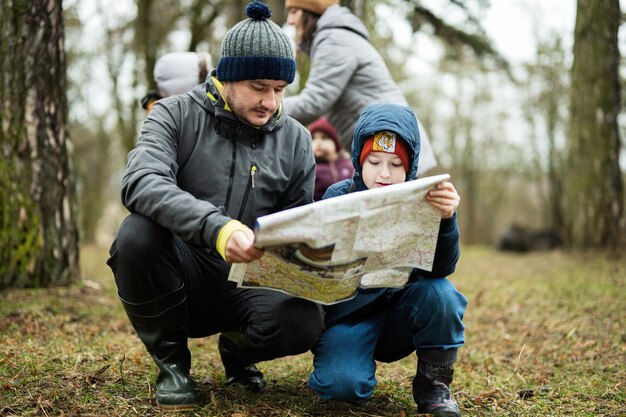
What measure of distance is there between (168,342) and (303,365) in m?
1.03

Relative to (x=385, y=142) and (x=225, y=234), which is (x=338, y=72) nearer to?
(x=385, y=142)

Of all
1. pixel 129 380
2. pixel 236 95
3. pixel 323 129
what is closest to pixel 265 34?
pixel 236 95

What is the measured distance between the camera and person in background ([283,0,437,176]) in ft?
11.8

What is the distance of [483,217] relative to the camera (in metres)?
20.1

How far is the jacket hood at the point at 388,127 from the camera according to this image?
2.41 meters

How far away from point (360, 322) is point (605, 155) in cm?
573

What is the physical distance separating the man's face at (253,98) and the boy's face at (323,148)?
2591 millimetres

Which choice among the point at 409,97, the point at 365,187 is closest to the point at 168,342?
the point at 365,187

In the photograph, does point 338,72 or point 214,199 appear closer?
point 214,199

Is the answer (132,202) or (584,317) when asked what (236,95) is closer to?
(132,202)

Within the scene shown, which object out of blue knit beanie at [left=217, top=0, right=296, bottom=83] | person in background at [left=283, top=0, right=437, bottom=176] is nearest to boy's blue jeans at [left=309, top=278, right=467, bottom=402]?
blue knit beanie at [left=217, top=0, right=296, bottom=83]

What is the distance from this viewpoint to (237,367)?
259cm

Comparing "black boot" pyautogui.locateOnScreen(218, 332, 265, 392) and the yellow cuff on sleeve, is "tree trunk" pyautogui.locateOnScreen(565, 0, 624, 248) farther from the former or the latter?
the yellow cuff on sleeve

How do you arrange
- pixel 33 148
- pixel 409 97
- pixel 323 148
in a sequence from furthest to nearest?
pixel 409 97 → pixel 323 148 → pixel 33 148
